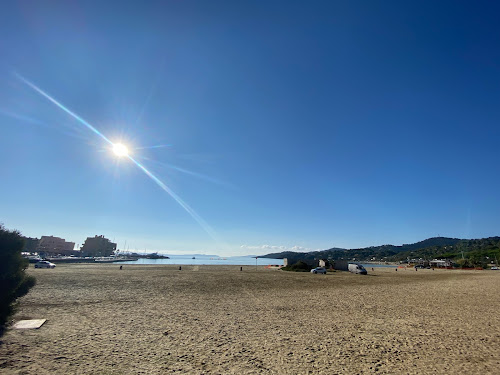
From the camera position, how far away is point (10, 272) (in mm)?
10539

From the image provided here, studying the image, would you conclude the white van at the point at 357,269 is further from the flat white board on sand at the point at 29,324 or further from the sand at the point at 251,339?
the flat white board on sand at the point at 29,324

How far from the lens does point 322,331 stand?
11.5 m

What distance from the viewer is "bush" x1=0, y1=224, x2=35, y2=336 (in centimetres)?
1035

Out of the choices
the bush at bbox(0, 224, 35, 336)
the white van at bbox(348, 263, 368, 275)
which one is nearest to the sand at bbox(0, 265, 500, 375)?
the bush at bbox(0, 224, 35, 336)

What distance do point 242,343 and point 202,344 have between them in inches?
58.4

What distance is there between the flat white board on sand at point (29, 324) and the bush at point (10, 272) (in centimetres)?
56

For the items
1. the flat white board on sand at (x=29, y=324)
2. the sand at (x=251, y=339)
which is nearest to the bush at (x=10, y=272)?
the flat white board on sand at (x=29, y=324)

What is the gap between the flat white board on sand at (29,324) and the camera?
36.9 feet

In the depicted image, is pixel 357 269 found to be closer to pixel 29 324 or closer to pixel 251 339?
pixel 251 339

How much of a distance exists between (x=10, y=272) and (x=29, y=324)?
2.87 m

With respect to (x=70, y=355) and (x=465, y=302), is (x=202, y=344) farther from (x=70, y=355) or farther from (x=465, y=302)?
(x=465, y=302)

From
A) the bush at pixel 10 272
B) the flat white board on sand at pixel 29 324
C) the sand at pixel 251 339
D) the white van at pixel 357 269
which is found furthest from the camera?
the white van at pixel 357 269

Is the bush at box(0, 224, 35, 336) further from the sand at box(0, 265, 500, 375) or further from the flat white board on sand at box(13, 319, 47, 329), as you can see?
the sand at box(0, 265, 500, 375)

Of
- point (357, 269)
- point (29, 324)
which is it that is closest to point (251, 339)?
point (29, 324)
